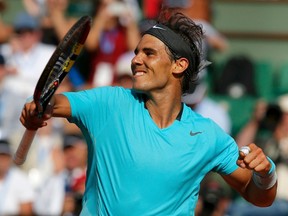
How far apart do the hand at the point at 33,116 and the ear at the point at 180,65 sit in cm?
79

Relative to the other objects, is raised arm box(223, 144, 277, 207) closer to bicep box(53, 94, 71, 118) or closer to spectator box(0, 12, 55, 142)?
bicep box(53, 94, 71, 118)

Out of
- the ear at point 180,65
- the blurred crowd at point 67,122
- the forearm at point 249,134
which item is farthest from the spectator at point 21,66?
the ear at point 180,65

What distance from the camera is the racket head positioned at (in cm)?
458

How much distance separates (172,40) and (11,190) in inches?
162

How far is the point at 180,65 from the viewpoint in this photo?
504cm

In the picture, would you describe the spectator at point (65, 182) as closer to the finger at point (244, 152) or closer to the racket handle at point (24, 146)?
the racket handle at point (24, 146)

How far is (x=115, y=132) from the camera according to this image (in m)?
4.84

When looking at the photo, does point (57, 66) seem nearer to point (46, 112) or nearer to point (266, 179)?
point (46, 112)

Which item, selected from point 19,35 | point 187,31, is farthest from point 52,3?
point 187,31

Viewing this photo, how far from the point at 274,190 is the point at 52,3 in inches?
211

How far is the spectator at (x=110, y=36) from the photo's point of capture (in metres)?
9.88

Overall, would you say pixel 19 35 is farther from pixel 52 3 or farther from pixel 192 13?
pixel 192 13

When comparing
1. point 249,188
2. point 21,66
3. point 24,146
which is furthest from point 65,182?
point 249,188

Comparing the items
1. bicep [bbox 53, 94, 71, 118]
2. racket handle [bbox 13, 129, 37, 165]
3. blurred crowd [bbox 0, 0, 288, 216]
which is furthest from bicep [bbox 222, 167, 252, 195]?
blurred crowd [bbox 0, 0, 288, 216]
